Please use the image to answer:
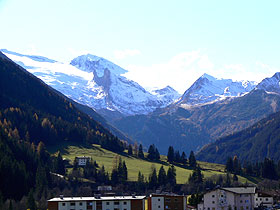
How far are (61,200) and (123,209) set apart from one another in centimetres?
1626

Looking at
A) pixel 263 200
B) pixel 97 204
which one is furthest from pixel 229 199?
pixel 97 204

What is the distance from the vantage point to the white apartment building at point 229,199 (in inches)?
6486

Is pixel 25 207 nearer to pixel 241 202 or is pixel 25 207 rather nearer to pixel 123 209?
pixel 123 209

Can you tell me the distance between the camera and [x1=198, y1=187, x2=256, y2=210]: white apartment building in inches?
6486

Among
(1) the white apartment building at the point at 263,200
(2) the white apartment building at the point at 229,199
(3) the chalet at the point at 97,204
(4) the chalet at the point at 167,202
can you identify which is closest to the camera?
(3) the chalet at the point at 97,204

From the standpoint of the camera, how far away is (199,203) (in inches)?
6890

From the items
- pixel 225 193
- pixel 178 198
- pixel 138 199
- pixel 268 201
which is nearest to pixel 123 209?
pixel 138 199

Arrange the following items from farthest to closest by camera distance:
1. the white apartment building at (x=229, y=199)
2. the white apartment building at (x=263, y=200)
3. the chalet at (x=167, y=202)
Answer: the white apartment building at (x=263, y=200) < the white apartment building at (x=229, y=199) < the chalet at (x=167, y=202)

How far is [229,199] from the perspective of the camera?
16500cm

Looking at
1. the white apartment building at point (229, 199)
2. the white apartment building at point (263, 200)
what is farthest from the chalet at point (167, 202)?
the white apartment building at point (263, 200)

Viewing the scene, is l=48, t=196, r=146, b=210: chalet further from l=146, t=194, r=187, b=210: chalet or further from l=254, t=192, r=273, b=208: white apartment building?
l=254, t=192, r=273, b=208: white apartment building

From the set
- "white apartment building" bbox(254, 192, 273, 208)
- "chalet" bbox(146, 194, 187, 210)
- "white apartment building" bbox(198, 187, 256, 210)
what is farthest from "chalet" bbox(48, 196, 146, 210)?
"white apartment building" bbox(254, 192, 273, 208)

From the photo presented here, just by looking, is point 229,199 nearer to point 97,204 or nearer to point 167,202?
point 167,202

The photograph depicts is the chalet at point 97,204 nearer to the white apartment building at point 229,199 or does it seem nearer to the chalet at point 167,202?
the chalet at point 167,202
